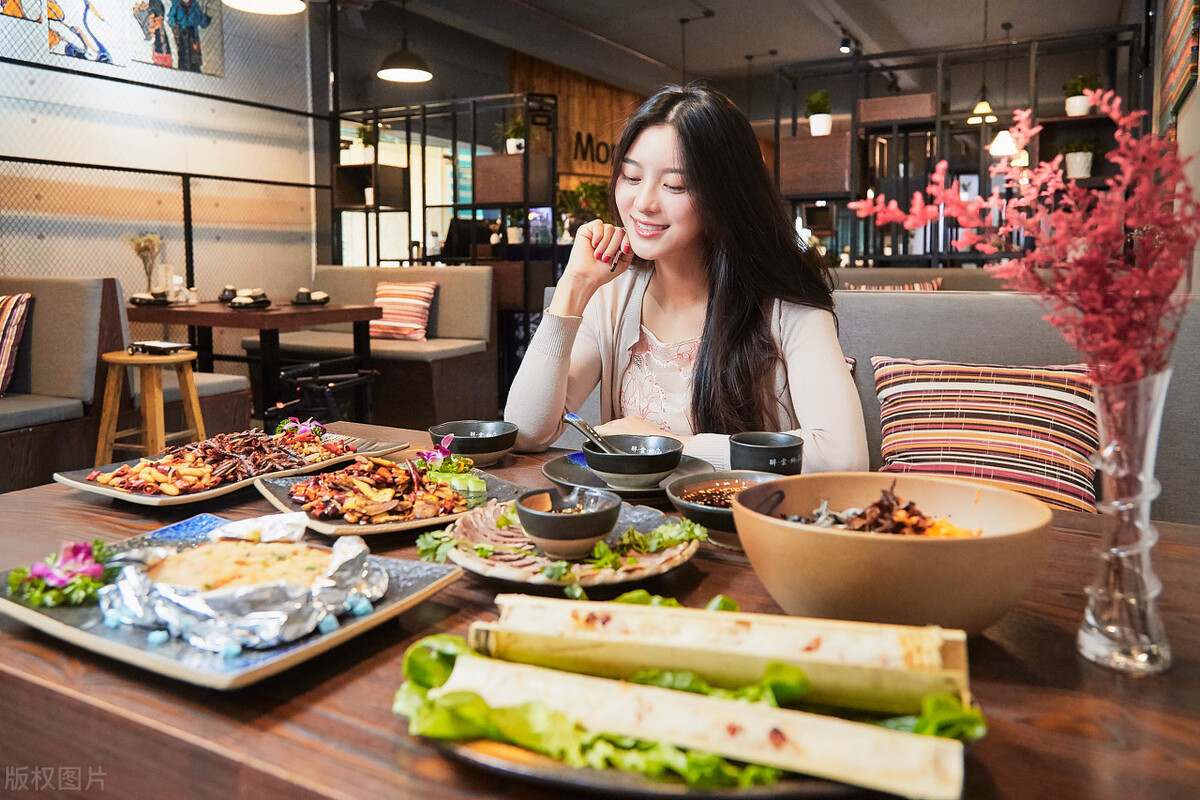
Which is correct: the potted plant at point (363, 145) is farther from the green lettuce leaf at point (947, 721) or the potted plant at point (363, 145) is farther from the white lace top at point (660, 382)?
the green lettuce leaf at point (947, 721)

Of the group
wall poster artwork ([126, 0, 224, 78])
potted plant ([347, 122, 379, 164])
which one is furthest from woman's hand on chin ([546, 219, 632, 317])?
potted plant ([347, 122, 379, 164])

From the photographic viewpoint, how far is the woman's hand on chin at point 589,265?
1.74 m

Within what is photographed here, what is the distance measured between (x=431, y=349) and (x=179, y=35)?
2963 millimetres

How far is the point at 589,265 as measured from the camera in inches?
69.3

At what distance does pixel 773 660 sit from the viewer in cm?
57

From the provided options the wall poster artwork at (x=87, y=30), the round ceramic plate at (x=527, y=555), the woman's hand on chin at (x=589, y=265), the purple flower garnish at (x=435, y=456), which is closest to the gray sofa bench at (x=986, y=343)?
the woman's hand on chin at (x=589, y=265)

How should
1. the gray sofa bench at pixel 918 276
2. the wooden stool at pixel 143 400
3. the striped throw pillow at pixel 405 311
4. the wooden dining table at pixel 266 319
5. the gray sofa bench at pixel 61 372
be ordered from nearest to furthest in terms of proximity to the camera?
the gray sofa bench at pixel 61 372, the wooden stool at pixel 143 400, the wooden dining table at pixel 266 319, the gray sofa bench at pixel 918 276, the striped throw pillow at pixel 405 311

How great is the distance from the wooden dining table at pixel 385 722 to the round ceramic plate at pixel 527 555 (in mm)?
31

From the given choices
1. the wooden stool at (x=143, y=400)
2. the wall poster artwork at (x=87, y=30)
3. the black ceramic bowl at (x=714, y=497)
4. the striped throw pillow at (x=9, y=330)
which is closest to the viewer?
the black ceramic bowl at (x=714, y=497)

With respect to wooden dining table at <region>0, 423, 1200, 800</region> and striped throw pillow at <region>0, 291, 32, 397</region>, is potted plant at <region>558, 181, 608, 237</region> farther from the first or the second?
wooden dining table at <region>0, 423, 1200, 800</region>

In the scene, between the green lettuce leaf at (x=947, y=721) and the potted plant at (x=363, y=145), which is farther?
the potted plant at (x=363, y=145)

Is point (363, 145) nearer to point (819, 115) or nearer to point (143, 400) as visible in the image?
point (819, 115)

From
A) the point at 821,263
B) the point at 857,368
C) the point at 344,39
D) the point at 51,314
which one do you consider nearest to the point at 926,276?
the point at 857,368

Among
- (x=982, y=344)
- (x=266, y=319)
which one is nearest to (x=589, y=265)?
(x=982, y=344)
